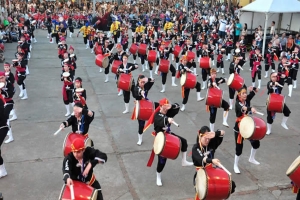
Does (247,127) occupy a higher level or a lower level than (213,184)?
higher

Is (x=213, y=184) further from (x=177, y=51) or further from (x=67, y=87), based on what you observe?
(x=177, y=51)

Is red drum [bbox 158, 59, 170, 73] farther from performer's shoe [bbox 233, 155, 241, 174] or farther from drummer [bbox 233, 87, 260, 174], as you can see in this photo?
performer's shoe [bbox 233, 155, 241, 174]

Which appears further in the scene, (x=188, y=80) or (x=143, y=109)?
(x=188, y=80)

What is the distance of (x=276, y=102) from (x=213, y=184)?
13.2ft

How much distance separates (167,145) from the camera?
5.68 meters

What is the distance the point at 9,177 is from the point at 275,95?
600cm

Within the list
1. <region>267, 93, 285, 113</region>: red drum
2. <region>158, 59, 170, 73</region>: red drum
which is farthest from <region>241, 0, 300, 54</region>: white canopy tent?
<region>267, 93, 285, 113</region>: red drum

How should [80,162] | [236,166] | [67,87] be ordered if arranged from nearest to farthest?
[80,162], [236,166], [67,87]

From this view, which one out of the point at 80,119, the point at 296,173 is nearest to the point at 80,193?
the point at 80,119

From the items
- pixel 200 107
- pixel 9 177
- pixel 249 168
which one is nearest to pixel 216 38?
pixel 200 107

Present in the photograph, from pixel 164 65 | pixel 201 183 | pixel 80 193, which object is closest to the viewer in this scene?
pixel 80 193

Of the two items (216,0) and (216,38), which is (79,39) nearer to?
(216,38)

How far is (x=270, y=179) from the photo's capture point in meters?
6.54

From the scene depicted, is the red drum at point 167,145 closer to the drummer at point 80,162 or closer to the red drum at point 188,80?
the drummer at point 80,162
